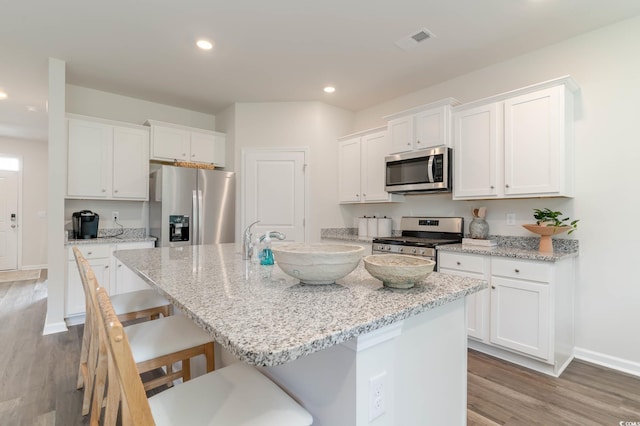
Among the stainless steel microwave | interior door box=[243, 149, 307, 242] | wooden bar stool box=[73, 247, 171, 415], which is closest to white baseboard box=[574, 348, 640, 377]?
the stainless steel microwave

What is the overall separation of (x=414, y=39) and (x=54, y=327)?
421 centimetres

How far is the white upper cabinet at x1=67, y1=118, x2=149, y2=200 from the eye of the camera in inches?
134

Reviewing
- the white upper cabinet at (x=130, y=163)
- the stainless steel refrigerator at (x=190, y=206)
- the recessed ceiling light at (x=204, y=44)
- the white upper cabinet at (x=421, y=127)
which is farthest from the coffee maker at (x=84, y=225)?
the white upper cabinet at (x=421, y=127)

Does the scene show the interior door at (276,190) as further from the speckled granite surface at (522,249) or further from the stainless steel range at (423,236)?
the speckled granite surface at (522,249)

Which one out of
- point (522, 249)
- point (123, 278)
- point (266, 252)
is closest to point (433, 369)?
point (266, 252)

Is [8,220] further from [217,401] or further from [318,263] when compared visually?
[318,263]

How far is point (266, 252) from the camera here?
1.70m

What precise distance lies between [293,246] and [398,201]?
2565 millimetres

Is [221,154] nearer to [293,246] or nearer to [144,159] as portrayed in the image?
[144,159]

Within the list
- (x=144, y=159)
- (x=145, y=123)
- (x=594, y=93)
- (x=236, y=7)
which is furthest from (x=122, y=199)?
(x=594, y=93)

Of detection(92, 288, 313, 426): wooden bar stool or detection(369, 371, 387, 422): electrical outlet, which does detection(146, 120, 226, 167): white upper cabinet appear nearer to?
detection(92, 288, 313, 426): wooden bar stool

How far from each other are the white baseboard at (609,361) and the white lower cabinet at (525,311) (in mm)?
100

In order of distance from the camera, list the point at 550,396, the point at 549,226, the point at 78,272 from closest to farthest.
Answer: the point at 550,396 < the point at 549,226 < the point at 78,272

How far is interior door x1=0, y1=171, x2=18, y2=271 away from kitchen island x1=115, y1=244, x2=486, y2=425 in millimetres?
6859
